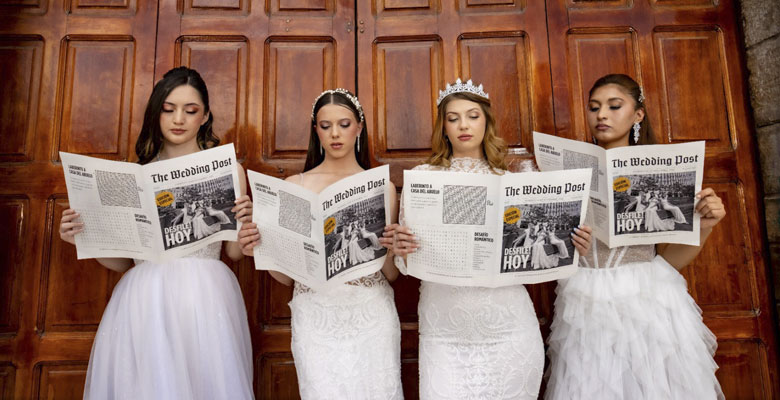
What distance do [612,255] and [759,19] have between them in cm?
176

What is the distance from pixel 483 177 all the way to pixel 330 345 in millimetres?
874

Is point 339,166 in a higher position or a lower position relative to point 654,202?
higher

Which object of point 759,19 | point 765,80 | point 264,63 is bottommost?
point 765,80

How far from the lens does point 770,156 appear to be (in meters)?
2.36

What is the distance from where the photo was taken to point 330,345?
1708mm

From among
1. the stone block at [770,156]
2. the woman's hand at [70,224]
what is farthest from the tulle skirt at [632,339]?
the woman's hand at [70,224]

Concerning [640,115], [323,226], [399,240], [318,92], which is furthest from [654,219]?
[318,92]

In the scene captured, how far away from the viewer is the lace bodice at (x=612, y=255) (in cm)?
185

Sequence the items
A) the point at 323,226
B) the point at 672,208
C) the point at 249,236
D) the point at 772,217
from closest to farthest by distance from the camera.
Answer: the point at 323,226 → the point at 249,236 → the point at 672,208 → the point at 772,217

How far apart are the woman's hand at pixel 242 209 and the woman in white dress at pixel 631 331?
137 cm

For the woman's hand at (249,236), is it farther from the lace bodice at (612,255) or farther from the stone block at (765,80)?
the stone block at (765,80)

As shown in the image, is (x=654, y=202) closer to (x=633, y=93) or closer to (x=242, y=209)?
(x=633, y=93)

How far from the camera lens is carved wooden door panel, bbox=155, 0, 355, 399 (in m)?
2.40

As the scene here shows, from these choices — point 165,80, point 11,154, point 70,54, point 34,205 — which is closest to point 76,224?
point 165,80
